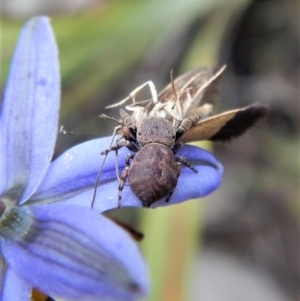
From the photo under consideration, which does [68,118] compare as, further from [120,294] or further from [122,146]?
[120,294]

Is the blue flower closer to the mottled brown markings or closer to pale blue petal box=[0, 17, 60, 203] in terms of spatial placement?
pale blue petal box=[0, 17, 60, 203]

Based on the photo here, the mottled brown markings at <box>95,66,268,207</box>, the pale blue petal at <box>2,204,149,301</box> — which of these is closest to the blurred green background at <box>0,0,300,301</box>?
the mottled brown markings at <box>95,66,268,207</box>

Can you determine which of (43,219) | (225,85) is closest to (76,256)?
(43,219)

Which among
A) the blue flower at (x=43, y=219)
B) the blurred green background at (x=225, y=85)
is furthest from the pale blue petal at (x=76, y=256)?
the blurred green background at (x=225, y=85)

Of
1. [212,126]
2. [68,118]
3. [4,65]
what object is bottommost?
[212,126]

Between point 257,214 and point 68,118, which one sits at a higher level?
point 68,118

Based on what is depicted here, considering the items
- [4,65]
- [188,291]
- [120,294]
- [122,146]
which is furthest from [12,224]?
[4,65]
